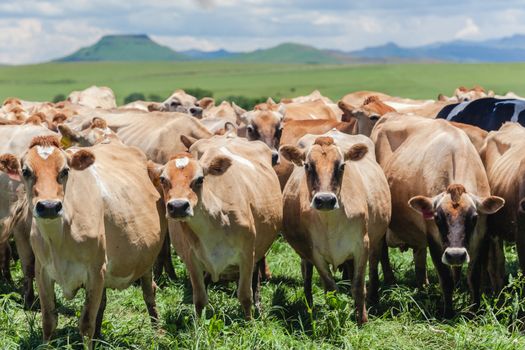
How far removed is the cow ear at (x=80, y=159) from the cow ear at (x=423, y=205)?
304 cm

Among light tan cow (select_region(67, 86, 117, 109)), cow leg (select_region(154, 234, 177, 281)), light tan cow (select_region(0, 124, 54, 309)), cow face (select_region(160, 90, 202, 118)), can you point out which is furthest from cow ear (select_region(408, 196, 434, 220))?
light tan cow (select_region(67, 86, 117, 109))

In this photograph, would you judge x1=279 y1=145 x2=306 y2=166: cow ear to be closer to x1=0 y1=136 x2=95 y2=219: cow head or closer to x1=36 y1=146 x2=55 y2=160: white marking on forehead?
x1=0 y1=136 x2=95 y2=219: cow head

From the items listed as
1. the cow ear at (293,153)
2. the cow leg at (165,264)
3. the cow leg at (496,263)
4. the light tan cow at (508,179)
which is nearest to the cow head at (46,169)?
the cow ear at (293,153)

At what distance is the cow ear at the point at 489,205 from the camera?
7.54 meters

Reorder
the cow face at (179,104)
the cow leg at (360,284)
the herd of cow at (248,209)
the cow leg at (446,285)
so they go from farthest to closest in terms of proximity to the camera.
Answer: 1. the cow face at (179,104)
2. the cow leg at (446,285)
3. the cow leg at (360,284)
4. the herd of cow at (248,209)

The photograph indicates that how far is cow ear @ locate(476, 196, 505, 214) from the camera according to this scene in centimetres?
754

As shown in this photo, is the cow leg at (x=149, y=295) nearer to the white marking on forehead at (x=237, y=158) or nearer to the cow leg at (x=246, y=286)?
the cow leg at (x=246, y=286)

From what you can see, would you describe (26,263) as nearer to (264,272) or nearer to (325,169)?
(264,272)

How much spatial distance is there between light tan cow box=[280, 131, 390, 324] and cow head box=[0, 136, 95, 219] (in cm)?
209

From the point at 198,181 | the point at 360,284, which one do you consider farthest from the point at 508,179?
the point at 198,181

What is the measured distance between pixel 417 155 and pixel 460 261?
75.3 inches

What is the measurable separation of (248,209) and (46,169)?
A: 2155 millimetres

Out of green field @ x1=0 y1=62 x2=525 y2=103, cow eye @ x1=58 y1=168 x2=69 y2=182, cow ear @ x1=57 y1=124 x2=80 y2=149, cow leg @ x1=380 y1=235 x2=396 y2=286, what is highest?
cow eye @ x1=58 y1=168 x2=69 y2=182

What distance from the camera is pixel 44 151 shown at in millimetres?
6059
